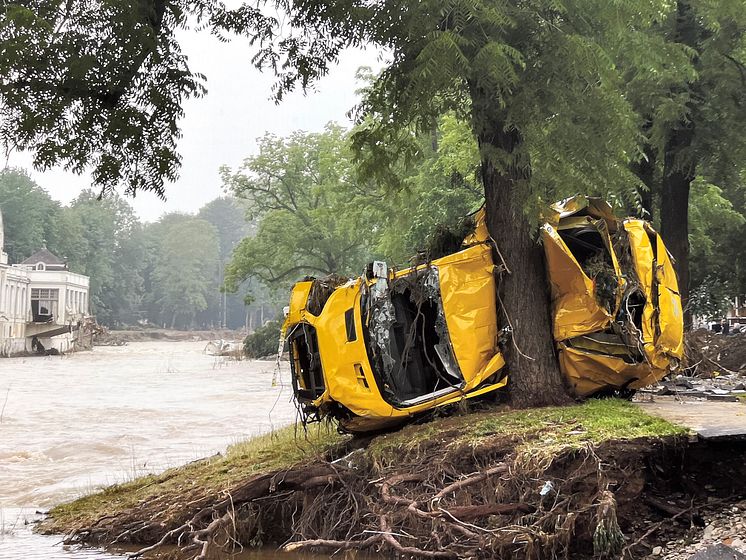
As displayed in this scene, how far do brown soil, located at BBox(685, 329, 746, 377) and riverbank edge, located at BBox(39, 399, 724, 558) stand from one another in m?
5.19

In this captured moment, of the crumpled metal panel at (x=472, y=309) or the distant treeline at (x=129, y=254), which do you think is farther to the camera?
the distant treeline at (x=129, y=254)

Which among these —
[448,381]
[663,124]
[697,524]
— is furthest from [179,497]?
[663,124]

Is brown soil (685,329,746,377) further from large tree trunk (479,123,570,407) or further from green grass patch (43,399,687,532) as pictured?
green grass patch (43,399,687,532)

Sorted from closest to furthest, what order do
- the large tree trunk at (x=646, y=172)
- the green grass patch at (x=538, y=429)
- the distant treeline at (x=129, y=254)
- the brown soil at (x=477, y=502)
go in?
the brown soil at (x=477, y=502)
the green grass patch at (x=538, y=429)
the large tree trunk at (x=646, y=172)
the distant treeline at (x=129, y=254)

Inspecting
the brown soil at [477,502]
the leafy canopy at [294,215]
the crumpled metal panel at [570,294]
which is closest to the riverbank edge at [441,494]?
the brown soil at [477,502]

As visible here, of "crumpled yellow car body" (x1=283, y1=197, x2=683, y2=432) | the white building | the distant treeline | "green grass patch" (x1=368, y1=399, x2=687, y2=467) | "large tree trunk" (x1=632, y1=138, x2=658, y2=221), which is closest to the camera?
"green grass patch" (x1=368, y1=399, x2=687, y2=467)

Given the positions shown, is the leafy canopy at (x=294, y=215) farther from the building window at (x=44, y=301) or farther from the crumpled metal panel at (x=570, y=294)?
the building window at (x=44, y=301)

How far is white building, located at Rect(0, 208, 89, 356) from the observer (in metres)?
68.8

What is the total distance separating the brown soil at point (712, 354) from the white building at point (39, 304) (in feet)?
202

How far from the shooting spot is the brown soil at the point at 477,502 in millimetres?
5867

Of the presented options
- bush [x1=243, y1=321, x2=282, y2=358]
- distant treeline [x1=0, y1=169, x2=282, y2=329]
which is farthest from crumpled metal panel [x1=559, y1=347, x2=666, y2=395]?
distant treeline [x1=0, y1=169, x2=282, y2=329]

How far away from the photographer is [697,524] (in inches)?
233

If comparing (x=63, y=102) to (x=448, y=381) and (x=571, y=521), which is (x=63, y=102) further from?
(x=571, y=521)

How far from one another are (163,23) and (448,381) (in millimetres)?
4796
